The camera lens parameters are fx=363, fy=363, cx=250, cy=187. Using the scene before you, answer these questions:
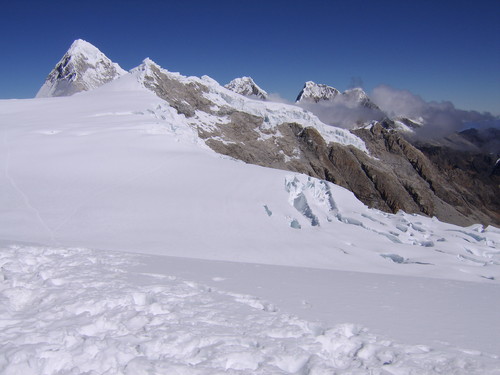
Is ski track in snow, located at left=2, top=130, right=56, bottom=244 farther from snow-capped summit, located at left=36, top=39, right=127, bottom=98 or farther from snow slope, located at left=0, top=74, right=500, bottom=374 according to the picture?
snow-capped summit, located at left=36, top=39, right=127, bottom=98

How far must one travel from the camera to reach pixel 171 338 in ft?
14.0

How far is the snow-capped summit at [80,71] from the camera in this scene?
528 feet

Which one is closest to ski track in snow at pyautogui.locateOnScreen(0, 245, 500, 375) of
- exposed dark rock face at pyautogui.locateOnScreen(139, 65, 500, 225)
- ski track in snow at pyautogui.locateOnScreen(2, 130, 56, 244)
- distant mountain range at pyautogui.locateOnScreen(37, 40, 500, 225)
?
ski track in snow at pyautogui.locateOnScreen(2, 130, 56, 244)

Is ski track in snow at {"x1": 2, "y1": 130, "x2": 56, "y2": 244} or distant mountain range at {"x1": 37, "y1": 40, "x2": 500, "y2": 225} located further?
distant mountain range at {"x1": 37, "y1": 40, "x2": 500, "y2": 225}

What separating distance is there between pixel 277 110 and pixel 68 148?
8631cm

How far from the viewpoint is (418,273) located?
1112cm

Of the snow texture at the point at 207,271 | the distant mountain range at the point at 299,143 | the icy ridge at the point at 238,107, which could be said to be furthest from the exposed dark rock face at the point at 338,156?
the snow texture at the point at 207,271

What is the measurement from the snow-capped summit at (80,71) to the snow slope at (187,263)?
6091 inches

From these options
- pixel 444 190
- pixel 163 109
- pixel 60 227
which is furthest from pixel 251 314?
pixel 444 190

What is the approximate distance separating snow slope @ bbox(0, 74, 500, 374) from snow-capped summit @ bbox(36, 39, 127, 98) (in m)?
155

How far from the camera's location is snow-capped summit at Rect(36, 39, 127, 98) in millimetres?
160875

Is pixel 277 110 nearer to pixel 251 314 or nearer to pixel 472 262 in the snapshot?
pixel 472 262

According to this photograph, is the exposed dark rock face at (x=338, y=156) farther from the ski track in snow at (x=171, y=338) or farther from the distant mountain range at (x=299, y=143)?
the ski track in snow at (x=171, y=338)

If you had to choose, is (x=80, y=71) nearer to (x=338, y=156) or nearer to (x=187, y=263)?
(x=338, y=156)
